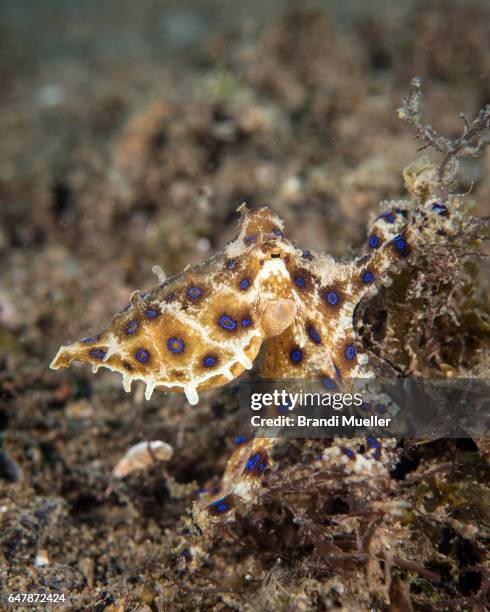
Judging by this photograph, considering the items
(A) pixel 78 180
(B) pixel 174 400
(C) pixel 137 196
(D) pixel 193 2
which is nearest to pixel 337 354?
(B) pixel 174 400

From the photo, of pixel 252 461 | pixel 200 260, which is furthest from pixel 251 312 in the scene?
pixel 200 260

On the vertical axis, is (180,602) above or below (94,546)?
below

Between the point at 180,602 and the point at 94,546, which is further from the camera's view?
the point at 94,546

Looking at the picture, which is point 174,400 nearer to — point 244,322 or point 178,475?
point 178,475

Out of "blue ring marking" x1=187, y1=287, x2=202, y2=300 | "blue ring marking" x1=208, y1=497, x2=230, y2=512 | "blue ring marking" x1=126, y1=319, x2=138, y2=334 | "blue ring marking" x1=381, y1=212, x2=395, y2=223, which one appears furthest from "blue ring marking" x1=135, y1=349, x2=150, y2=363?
"blue ring marking" x1=381, y1=212, x2=395, y2=223

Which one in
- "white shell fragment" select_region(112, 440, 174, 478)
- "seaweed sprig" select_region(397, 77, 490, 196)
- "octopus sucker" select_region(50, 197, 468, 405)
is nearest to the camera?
"seaweed sprig" select_region(397, 77, 490, 196)

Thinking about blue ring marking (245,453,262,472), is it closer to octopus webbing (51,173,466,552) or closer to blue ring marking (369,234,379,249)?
octopus webbing (51,173,466,552)

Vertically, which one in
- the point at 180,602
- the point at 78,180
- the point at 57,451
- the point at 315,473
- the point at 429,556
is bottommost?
the point at 180,602
